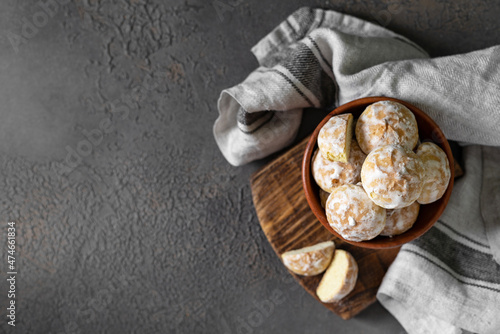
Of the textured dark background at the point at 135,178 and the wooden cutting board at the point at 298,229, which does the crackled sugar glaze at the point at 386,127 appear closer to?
the wooden cutting board at the point at 298,229

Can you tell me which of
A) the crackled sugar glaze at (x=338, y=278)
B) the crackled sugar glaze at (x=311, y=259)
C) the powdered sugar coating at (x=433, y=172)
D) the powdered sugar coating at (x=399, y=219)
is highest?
the powdered sugar coating at (x=433, y=172)

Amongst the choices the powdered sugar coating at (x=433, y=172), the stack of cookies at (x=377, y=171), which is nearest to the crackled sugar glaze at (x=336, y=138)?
the stack of cookies at (x=377, y=171)

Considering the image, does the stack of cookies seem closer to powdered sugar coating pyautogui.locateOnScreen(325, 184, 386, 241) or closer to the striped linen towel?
powdered sugar coating pyautogui.locateOnScreen(325, 184, 386, 241)

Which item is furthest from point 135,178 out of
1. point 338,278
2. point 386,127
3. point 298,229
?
point 386,127

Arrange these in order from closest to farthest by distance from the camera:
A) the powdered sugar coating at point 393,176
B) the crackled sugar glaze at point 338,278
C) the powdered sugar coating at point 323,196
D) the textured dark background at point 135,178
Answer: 1. the powdered sugar coating at point 393,176
2. the powdered sugar coating at point 323,196
3. the crackled sugar glaze at point 338,278
4. the textured dark background at point 135,178

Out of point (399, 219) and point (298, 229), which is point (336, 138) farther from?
point (298, 229)

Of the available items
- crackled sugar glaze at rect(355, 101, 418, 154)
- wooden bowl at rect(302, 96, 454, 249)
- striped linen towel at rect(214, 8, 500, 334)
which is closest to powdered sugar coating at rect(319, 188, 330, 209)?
wooden bowl at rect(302, 96, 454, 249)

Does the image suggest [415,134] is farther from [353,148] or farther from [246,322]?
[246,322]
